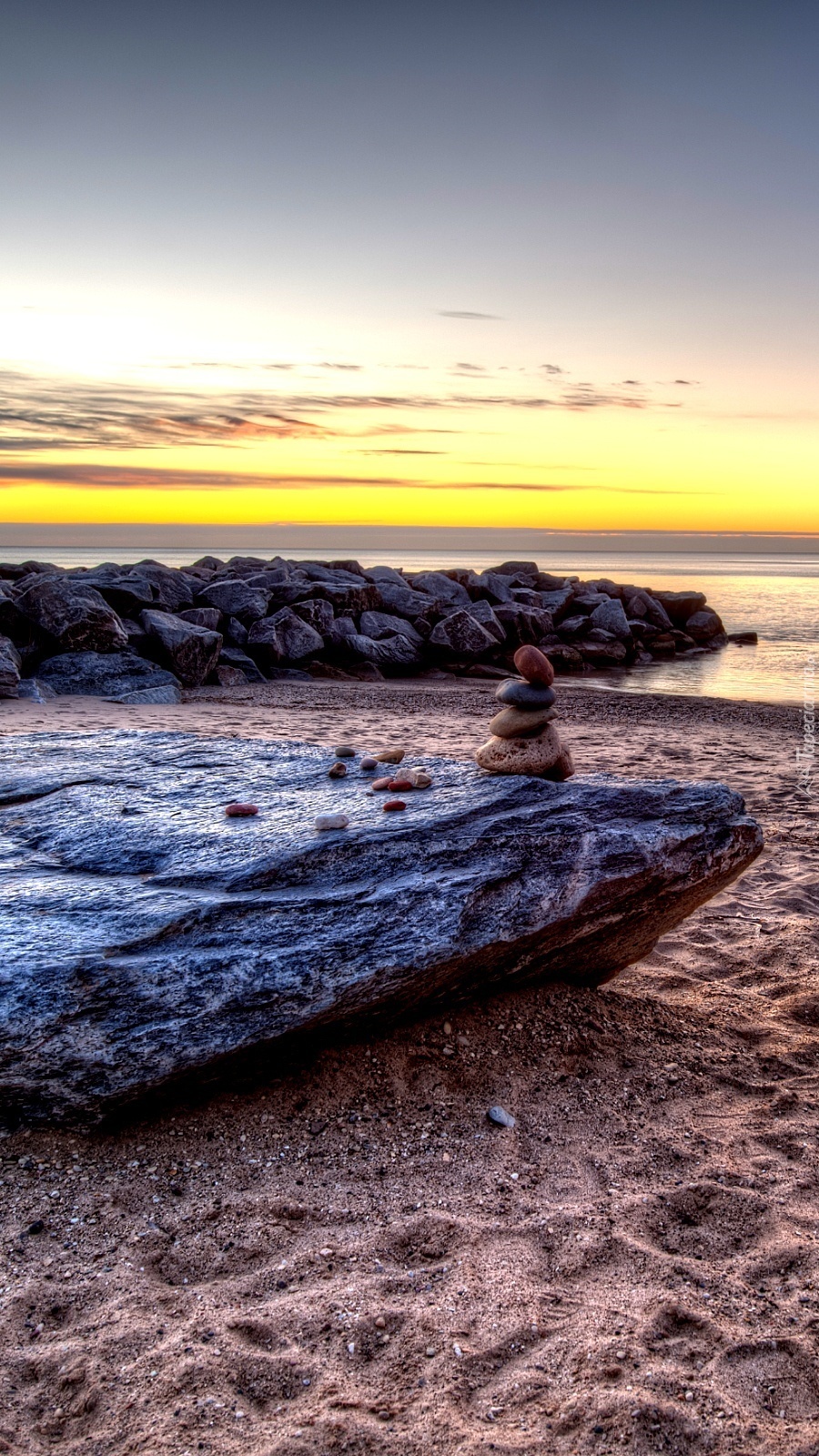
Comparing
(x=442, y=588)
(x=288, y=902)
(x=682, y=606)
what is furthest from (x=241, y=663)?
(x=682, y=606)

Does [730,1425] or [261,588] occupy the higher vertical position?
[261,588]

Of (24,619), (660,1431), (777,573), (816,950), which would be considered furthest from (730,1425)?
(777,573)

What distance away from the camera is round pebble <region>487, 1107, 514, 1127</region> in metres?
3.57

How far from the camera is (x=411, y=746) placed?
10391 mm

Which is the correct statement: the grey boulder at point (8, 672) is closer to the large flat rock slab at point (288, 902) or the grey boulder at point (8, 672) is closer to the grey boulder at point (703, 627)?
the large flat rock slab at point (288, 902)

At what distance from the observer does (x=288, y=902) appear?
12.3 feet

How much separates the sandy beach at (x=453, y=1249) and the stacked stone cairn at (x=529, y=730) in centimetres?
117

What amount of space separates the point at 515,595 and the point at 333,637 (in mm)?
6981

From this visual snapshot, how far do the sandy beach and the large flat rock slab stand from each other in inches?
10.0

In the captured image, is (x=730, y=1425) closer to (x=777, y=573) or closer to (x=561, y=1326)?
(x=561, y=1326)

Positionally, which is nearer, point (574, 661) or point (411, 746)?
point (411, 746)

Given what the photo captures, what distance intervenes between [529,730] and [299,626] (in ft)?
42.0

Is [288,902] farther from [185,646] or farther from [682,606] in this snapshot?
[682,606]

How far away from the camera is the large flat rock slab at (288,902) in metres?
3.31
